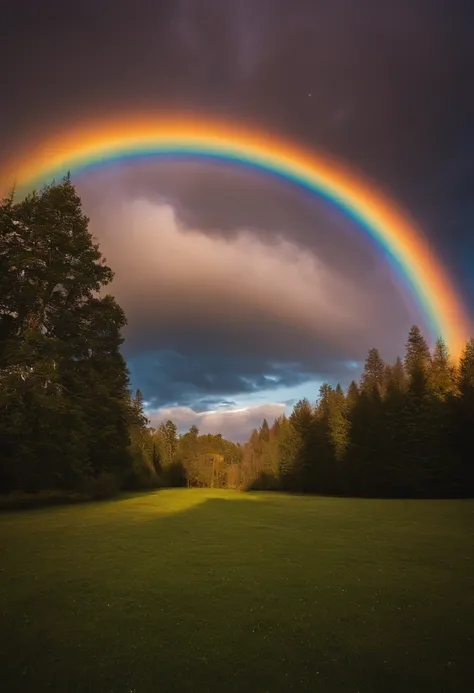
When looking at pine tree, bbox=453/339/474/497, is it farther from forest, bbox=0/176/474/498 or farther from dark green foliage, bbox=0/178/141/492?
dark green foliage, bbox=0/178/141/492

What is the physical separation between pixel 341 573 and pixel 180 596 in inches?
165

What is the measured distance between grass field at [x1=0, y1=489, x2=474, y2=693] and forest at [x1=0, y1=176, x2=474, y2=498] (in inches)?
540

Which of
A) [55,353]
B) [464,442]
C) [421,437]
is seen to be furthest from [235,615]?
[421,437]

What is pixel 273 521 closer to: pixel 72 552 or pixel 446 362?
pixel 72 552

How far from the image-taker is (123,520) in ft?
66.5

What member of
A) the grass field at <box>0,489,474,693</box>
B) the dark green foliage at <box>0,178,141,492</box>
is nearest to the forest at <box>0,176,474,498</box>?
the dark green foliage at <box>0,178,141,492</box>

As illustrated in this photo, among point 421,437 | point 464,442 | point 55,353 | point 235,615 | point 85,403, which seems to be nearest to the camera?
point 235,615

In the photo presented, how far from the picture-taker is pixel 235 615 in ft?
24.7

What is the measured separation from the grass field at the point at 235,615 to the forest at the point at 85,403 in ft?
45.0

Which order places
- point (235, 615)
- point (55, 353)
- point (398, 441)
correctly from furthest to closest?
1. point (398, 441)
2. point (55, 353)
3. point (235, 615)

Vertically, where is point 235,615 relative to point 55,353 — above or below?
below

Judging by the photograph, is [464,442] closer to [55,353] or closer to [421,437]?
[421,437]

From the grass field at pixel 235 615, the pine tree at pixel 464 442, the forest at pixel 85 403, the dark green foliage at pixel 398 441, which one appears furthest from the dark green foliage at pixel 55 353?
the pine tree at pixel 464 442

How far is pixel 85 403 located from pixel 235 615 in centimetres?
2613
